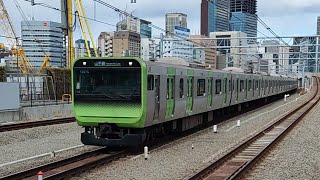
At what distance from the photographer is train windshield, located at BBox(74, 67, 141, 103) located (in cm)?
1243

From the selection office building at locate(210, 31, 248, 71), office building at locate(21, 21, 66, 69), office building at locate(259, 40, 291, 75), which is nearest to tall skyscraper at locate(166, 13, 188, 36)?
office building at locate(210, 31, 248, 71)

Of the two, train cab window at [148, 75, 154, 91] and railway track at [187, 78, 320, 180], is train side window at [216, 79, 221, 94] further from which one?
train cab window at [148, 75, 154, 91]

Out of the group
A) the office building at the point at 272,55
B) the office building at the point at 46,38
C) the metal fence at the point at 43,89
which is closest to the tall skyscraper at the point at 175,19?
the office building at the point at 272,55

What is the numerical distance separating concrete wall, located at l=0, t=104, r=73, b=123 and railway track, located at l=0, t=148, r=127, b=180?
502 inches

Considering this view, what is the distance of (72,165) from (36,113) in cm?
1694

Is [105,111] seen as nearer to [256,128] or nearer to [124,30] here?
[256,128]

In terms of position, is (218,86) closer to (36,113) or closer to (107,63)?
(107,63)

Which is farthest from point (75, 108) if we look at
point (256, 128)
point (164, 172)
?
point (256, 128)

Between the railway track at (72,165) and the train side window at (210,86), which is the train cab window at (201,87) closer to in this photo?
the train side window at (210,86)

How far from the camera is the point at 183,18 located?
58812mm

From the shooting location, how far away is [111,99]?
41.1ft

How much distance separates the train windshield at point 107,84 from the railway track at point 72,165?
157 centimetres

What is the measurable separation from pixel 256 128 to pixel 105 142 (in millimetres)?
9756

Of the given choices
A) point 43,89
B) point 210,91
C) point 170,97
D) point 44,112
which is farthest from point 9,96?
point 170,97
